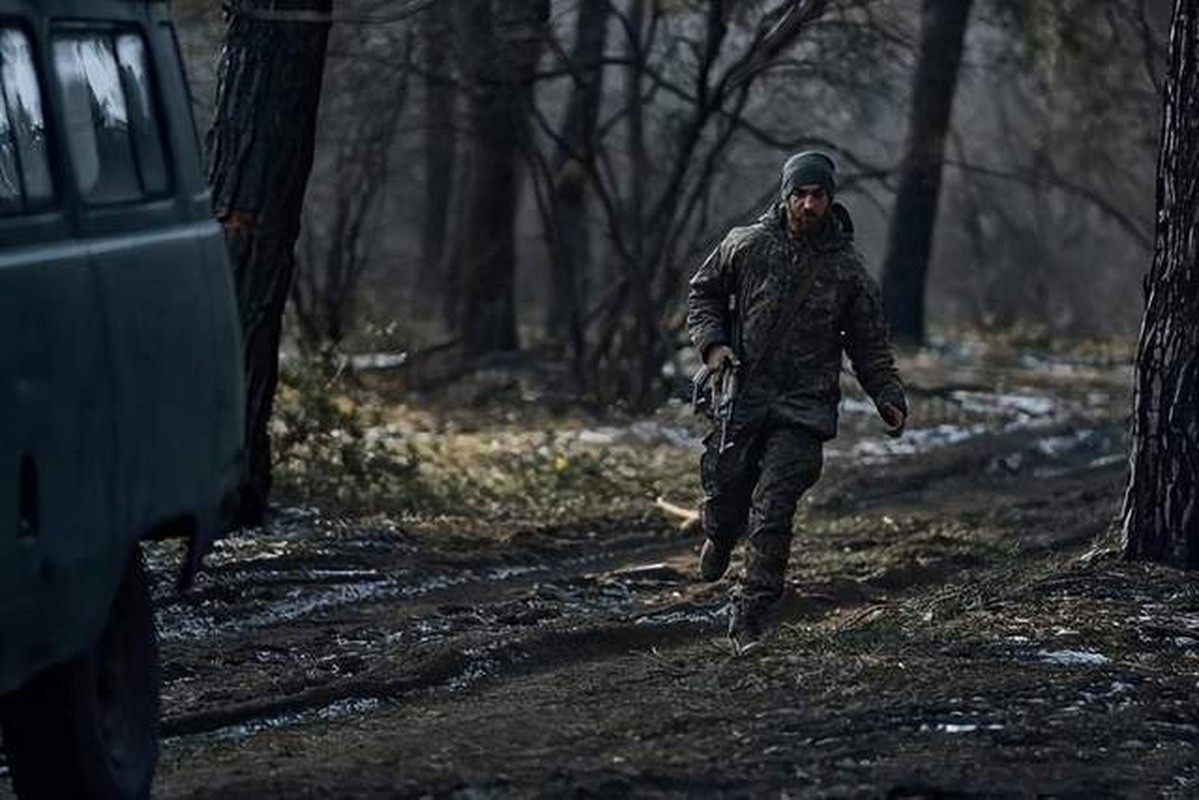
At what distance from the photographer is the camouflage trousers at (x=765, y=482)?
37.0 feet

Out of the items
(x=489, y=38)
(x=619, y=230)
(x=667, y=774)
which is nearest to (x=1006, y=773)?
(x=667, y=774)

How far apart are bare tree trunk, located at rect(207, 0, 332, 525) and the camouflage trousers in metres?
3.86

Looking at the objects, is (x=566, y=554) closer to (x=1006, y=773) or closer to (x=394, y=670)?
(x=394, y=670)

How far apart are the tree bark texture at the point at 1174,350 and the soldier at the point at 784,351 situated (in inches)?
58.0

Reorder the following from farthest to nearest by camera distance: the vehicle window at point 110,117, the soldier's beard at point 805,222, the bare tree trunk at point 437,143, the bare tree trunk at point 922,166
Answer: the bare tree trunk at point 922,166 → the bare tree trunk at point 437,143 → the soldier's beard at point 805,222 → the vehicle window at point 110,117

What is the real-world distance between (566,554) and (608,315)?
9126 millimetres

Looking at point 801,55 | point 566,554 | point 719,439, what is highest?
point 801,55

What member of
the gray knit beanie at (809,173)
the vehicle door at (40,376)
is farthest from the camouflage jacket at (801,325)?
the vehicle door at (40,376)

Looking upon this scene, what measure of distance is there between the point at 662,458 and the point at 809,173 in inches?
400

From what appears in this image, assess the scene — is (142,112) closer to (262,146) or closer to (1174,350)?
(1174,350)

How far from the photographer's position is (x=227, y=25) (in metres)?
15.0

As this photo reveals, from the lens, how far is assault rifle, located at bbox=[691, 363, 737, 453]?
11.3m

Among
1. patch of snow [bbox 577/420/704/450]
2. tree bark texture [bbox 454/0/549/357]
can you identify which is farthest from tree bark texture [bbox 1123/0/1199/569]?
tree bark texture [bbox 454/0/549/357]

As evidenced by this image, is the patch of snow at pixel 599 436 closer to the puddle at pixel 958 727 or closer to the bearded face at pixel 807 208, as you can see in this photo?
the bearded face at pixel 807 208
